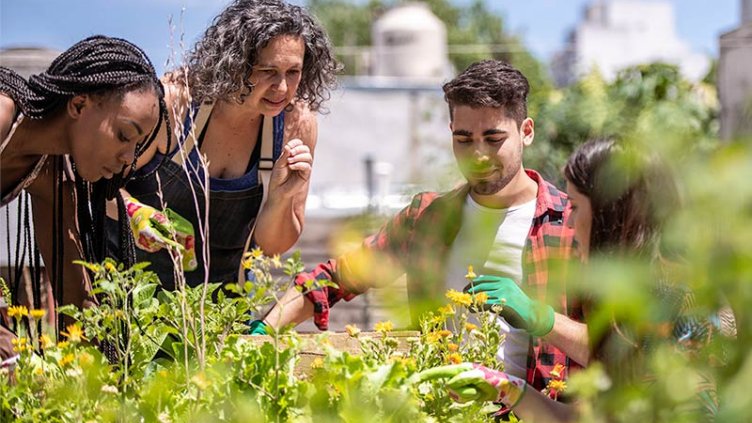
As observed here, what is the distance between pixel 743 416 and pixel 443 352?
89cm

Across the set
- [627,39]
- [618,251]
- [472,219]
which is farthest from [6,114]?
[627,39]

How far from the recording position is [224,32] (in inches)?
101

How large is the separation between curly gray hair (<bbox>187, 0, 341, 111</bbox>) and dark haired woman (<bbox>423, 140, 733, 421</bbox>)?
1122 millimetres

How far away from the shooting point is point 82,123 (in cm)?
198

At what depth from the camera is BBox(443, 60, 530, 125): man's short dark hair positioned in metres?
2.45

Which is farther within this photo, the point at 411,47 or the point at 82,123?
the point at 411,47

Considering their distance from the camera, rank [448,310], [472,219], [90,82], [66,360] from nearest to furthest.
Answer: [66,360] → [448,310] → [90,82] → [472,219]

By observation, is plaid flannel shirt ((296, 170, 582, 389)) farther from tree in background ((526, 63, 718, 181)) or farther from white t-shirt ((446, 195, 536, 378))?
tree in background ((526, 63, 718, 181))

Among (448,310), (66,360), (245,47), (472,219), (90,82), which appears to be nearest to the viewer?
(66,360)

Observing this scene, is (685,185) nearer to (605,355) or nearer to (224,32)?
(605,355)

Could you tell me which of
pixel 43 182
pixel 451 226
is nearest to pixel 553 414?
pixel 451 226

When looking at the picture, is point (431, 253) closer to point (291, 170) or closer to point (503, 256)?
point (503, 256)

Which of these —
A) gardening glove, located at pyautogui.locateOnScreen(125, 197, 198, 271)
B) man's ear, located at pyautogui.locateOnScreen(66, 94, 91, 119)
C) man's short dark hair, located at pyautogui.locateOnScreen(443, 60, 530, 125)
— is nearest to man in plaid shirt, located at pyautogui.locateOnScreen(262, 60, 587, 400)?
man's short dark hair, located at pyautogui.locateOnScreen(443, 60, 530, 125)

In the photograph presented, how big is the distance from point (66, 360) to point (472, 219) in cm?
123
